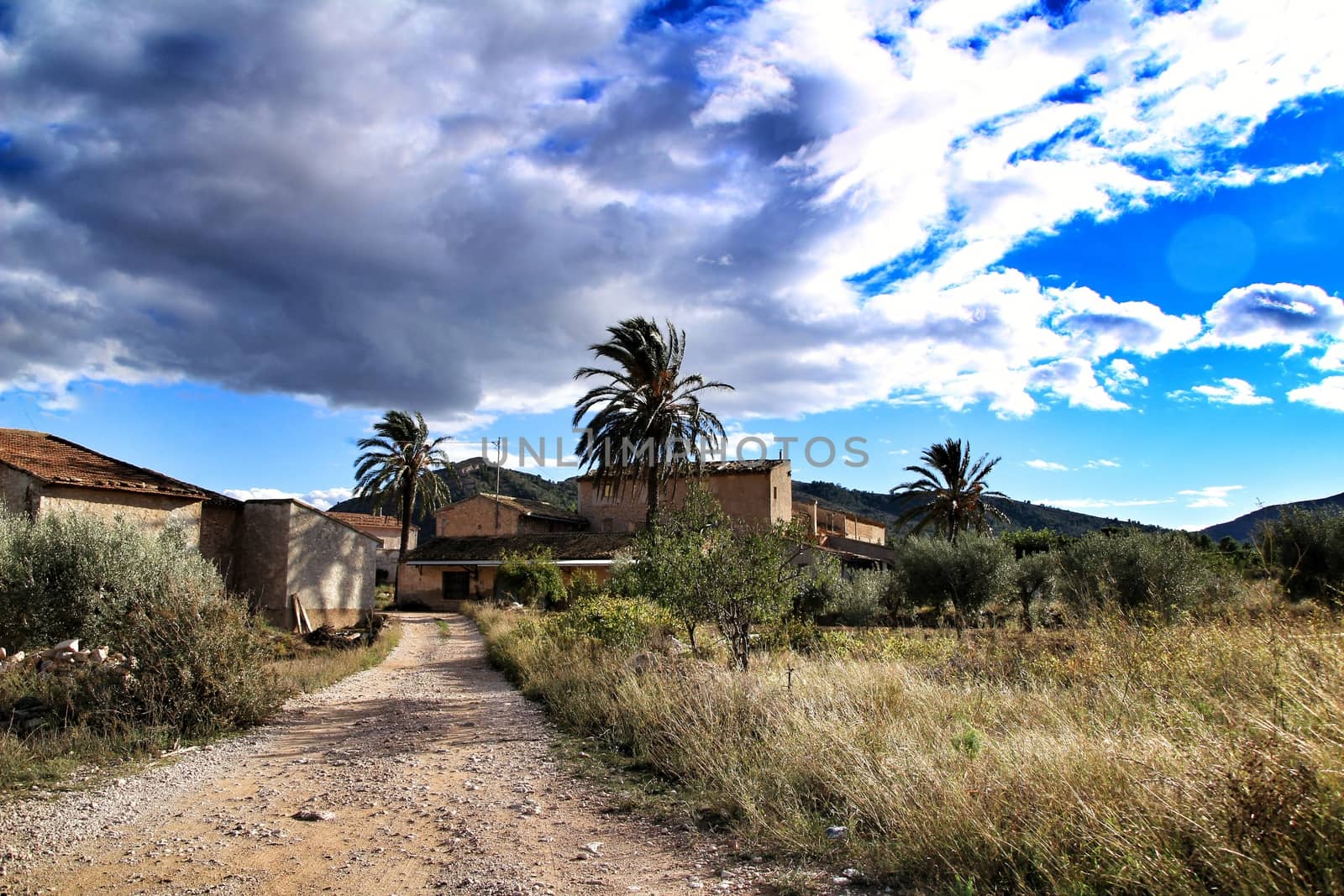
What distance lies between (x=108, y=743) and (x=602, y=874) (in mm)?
6018

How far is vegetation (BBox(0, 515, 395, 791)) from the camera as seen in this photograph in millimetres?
7855

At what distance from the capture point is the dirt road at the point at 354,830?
182 inches

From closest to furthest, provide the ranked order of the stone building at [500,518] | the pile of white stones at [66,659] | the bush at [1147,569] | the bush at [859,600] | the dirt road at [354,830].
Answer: the dirt road at [354,830], the pile of white stones at [66,659], the bush at [1147,569], the bush at [859,600], the stone building at [500,518]

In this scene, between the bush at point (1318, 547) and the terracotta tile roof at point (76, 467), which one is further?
the bush at point (1318, 547)

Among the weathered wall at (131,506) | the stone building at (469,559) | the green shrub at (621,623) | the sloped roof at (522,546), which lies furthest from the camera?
the stone building at (469,559)

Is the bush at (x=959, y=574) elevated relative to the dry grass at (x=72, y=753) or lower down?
elevated

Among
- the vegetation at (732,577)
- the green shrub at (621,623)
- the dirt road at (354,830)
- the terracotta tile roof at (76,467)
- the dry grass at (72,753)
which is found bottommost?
the dirt road at (354,830)

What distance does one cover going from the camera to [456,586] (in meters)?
43.5

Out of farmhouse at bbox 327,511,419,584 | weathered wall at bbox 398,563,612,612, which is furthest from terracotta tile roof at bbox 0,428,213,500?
farmhouse at bbox 327,511,419,584

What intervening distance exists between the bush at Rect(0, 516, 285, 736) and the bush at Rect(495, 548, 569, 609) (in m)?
19.4

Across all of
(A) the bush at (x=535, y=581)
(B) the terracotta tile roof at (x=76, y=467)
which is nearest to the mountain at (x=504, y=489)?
(A) the bush at (x=535, y=581)

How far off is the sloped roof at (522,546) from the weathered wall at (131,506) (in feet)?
61.3

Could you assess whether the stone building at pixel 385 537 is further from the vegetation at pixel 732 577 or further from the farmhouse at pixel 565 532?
the vegetation at pixel 732 577

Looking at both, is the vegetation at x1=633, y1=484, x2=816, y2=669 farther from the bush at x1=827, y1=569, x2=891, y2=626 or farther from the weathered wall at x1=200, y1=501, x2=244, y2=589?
the bush at x1=827, y1=569, x2=891, y2=626
